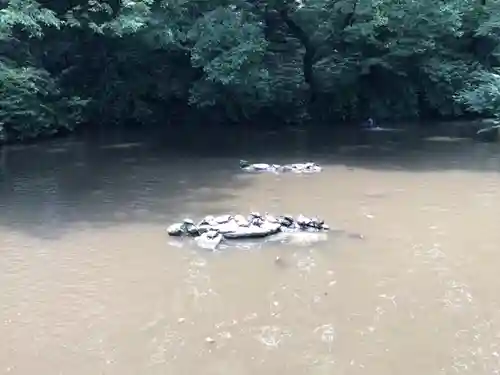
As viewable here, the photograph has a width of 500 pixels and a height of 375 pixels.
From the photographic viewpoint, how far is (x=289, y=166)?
1445 cm

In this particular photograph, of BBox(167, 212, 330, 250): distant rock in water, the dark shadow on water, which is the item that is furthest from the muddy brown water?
BBox(167, 212, 330, 250): distant rock in water

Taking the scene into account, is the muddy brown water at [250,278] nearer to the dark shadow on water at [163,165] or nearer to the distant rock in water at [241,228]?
the dark shadow on water at [163,165]

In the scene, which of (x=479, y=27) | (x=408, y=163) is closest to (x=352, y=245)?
(x=408, y=163)

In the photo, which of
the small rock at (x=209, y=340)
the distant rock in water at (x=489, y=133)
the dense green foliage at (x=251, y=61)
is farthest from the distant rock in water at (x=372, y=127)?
the small rock at (x=209, y=340)

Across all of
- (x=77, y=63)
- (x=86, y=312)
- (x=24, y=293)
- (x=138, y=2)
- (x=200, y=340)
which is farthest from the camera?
(x=77, y=63)

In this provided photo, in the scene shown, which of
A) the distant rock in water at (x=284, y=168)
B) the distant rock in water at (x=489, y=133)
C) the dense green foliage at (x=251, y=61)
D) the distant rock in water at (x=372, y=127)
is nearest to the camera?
the distant rock in water at (x=284, y=168)

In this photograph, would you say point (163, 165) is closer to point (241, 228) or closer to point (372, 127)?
point (241, 228)

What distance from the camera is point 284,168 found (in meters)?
14.4

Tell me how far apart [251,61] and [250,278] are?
12.5 metres

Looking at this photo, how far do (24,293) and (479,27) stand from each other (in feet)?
59.4

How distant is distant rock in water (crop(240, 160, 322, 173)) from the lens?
1427 cm

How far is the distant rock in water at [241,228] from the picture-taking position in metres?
9.56

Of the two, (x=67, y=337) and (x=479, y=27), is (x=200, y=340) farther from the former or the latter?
(x=479, y=27)

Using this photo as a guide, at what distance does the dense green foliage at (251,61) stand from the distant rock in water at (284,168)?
17.7ft
